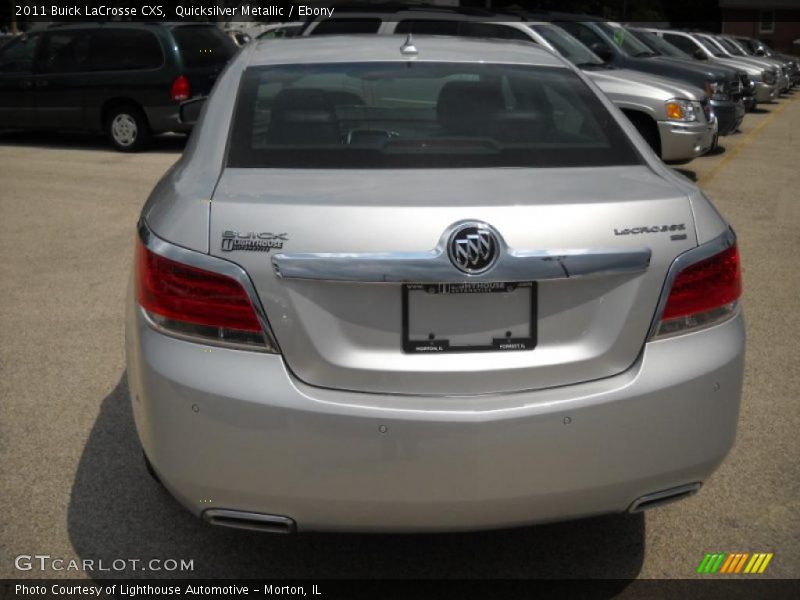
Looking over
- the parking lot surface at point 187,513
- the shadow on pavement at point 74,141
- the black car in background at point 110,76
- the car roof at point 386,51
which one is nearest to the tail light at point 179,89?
the black car in background at point 110,76

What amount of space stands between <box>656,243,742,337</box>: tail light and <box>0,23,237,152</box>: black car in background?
11530 millimetres

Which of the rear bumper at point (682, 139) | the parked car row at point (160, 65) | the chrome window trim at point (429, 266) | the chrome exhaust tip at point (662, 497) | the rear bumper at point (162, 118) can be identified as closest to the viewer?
the chrome window trim at point (429, 266)

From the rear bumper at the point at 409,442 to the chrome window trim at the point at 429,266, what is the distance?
10.8 inches

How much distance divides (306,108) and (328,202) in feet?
3.11

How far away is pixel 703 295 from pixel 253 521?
1439mm

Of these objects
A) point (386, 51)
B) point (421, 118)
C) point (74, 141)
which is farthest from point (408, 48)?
point (74, 141)

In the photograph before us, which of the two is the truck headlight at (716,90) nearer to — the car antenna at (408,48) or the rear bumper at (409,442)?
the car antenna at (408,48)

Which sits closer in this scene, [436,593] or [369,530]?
[369,530]

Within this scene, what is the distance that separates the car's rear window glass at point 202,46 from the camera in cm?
1414

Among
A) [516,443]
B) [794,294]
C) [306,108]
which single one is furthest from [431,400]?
[794,294]

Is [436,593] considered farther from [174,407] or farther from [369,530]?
[174,407]

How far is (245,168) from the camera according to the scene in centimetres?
321
